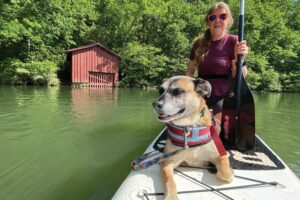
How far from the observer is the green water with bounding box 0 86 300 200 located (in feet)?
12.5

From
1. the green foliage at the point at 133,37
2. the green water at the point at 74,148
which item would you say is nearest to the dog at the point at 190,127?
the green water at the point at 74,148

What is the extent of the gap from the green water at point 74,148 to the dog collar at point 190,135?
138 centimetres

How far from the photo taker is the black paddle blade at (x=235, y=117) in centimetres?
395

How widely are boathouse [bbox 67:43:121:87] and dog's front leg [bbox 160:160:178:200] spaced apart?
25.0 meters

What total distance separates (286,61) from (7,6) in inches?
1222

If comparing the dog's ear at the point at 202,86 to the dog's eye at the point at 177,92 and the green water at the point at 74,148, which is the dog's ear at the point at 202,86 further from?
the green water at the point at 74,148

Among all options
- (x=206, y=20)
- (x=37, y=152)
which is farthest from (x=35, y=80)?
(x=206, y=20)

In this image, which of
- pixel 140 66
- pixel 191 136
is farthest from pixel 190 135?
pixel 140 66

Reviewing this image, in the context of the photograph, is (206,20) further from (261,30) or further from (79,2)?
(261,30)

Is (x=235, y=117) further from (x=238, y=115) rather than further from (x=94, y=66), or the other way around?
(x=94, y=66)

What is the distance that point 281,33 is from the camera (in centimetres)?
3353

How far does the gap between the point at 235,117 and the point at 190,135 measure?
1509 millimetres

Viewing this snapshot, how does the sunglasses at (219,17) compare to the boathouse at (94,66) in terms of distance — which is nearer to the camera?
the sunglasses at (219,17)

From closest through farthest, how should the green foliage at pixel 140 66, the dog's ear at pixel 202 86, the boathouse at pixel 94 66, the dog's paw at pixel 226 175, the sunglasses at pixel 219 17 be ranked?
the dog's paw at pixel 226 175 → the dog's ear at pixel 202 86 → the sunglasses at pixel 219 17 → the boathouse at pixel 94 66 → the green foliage at pixel 140 66
